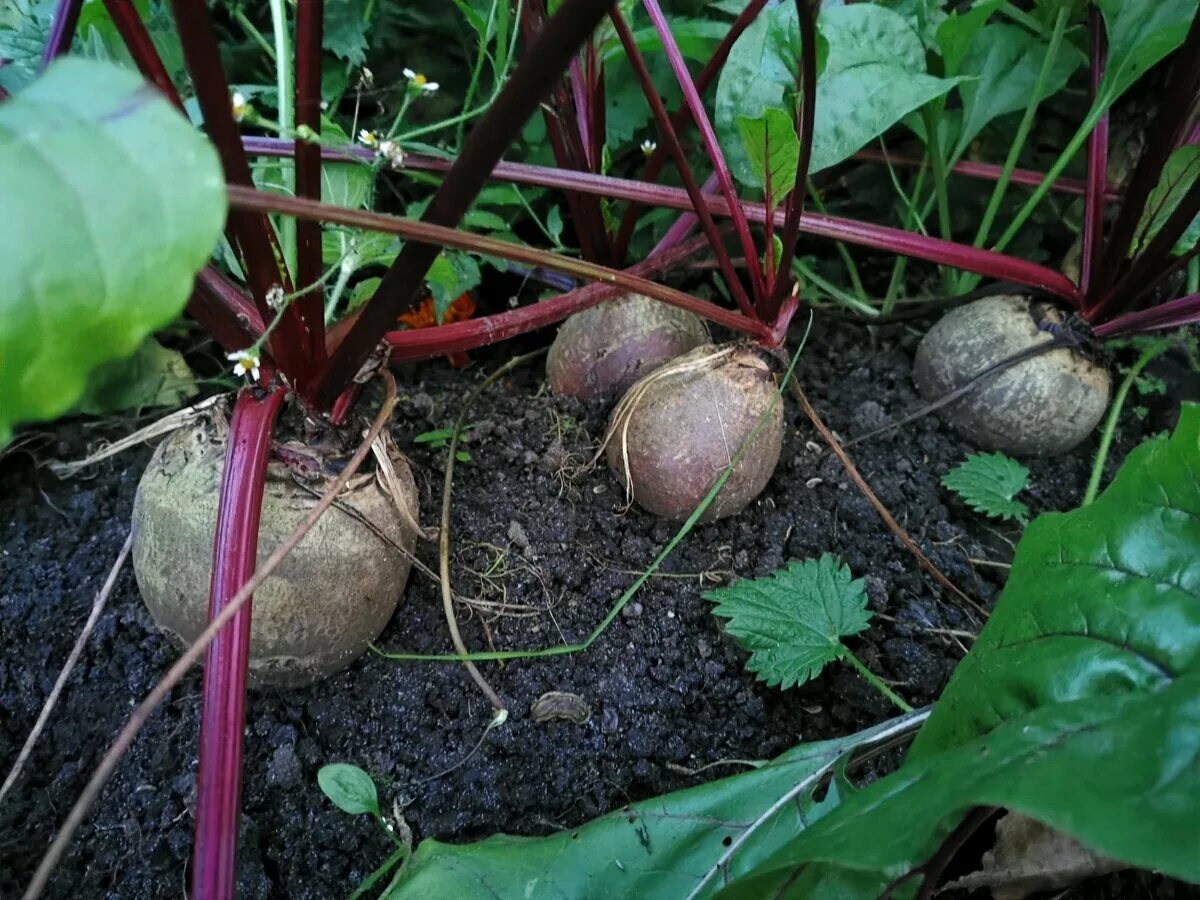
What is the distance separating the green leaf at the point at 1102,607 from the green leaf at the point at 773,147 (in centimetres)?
52

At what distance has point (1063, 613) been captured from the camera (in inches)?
23.5

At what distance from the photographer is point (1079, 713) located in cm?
48

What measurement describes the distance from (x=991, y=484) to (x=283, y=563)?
95 centimetres

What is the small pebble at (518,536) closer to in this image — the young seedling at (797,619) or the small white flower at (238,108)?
the young seedling at (797,619)

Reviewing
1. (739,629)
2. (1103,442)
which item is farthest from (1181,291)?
(739,629)

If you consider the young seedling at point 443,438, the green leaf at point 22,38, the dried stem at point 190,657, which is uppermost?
the green leaf at point 22,38

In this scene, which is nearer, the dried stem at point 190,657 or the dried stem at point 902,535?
the dried stem at point 190,657

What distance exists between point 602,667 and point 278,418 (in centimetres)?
47

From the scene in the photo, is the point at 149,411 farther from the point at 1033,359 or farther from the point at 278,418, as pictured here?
the point at 1033,359

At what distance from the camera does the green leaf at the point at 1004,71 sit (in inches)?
50.5

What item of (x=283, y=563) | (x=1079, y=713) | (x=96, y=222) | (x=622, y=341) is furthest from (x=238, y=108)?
(x=1079, y=713)

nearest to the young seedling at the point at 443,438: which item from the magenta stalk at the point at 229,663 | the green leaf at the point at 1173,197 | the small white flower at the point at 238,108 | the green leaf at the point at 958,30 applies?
the magenta stalk at the point at 229,663

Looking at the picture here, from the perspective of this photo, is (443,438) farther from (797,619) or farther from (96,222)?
(96,222)

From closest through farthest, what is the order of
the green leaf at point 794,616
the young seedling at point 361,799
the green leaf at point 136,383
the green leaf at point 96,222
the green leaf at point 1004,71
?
1. the green leaf at point 96,222
2. the young seedling at point 361,799
3. the green leaf at point 794,616
4. the green leaf at point 136,383
5. the green leaf at point 1004,71
